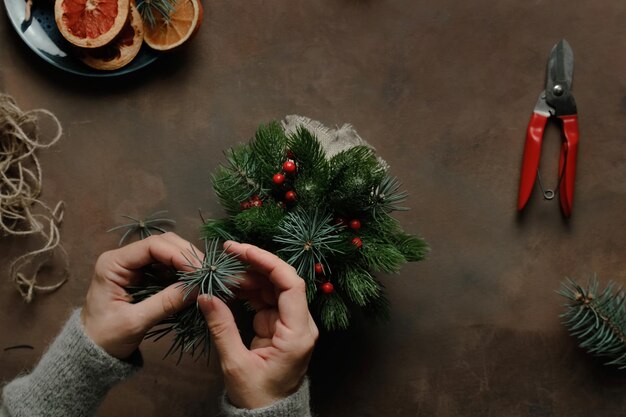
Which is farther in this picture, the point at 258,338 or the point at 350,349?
the point at 350,349

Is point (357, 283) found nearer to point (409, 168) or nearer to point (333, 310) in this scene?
point (333, 310)

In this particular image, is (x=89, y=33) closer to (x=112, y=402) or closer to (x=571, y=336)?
(x=112, y=402)

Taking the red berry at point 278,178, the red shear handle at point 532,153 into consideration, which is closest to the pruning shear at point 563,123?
the red shear handle at point 532,153

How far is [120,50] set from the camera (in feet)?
4.21

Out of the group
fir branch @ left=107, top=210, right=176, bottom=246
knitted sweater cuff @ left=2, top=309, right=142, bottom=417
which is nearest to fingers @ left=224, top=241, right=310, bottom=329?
knitted sweater cuff @ left=2, top=309, right=142, bottom=417

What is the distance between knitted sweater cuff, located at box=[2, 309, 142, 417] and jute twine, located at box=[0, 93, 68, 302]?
282 millimetres

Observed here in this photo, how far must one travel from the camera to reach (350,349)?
4.42ft

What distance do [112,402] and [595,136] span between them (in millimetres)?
1113

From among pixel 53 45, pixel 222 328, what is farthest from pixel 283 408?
pixel 53 45

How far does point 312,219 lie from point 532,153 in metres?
0.52

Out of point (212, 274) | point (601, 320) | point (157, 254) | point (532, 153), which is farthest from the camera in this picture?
point (532, 153)

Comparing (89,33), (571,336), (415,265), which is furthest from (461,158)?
(89,33)

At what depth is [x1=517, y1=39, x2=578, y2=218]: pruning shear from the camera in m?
1.30

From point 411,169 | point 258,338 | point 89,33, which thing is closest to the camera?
point 258,338
